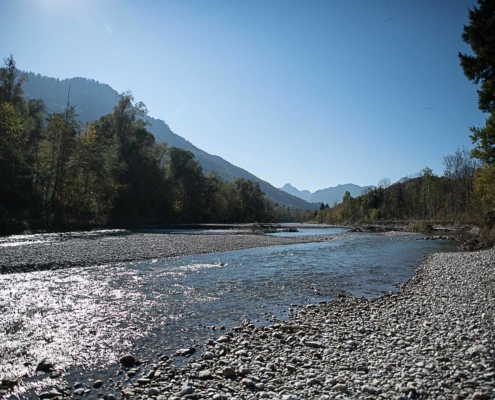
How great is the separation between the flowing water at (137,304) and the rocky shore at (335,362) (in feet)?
2.37

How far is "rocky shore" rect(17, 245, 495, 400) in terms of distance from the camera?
5367 millimetres

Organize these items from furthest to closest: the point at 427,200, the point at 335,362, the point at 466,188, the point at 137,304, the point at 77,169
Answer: the point at 427,200
the point at 466,188
the point at 77,169
the point at 137,304
the point at 335,362

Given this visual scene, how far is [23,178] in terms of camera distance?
42531 mm

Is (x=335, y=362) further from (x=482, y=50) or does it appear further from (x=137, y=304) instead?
(x=482, y=50)

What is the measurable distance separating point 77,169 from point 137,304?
4684cm

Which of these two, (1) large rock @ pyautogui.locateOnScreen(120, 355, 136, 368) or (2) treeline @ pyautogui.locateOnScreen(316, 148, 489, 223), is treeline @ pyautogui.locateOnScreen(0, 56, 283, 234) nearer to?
(1) large rock @ pyautogui.locateOnScreen(120, 355, 136, 368)

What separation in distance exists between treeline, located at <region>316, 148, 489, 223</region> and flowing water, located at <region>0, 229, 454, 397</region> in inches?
1578

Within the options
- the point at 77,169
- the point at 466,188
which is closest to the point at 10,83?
the point at 77,169

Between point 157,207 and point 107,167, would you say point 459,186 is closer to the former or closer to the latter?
point 157,207

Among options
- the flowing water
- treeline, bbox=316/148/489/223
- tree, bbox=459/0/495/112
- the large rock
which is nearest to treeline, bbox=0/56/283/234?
the flowing water

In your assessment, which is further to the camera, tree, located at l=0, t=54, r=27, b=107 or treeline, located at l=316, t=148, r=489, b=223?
treeline, located at l=316, t=148, r=489, b=223

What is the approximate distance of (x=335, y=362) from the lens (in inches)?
259

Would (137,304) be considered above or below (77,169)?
below

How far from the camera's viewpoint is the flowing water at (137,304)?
23.1 feet
